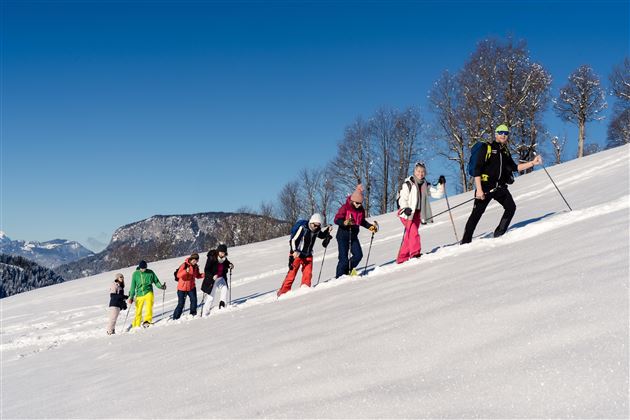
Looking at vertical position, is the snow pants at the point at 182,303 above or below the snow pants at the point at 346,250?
below

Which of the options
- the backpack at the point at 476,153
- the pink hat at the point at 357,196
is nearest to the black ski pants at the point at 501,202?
the backpack at the point at 476,153

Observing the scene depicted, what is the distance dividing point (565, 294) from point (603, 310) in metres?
0.51

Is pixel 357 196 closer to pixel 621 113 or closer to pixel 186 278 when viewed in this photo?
pixel 186 278

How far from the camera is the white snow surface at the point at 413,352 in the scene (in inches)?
113

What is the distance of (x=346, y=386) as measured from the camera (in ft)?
11.3

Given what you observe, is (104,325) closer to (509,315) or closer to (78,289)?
(78,289)

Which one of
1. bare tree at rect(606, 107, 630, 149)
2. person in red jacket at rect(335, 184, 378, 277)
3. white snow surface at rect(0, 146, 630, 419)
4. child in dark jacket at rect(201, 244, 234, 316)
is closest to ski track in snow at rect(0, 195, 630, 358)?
white snow surface at rect(0, 146, 630, 419)

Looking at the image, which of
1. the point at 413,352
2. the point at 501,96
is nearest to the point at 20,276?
the point at 501,96

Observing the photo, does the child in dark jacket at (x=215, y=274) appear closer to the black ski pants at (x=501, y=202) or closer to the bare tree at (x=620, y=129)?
the black ski pants at (x=501, y=202)

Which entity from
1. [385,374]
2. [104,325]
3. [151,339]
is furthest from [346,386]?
[104,325]

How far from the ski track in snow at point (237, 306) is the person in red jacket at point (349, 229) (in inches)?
17.4

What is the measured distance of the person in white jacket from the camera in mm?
9109

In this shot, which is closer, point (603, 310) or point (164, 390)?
point (603, 310)

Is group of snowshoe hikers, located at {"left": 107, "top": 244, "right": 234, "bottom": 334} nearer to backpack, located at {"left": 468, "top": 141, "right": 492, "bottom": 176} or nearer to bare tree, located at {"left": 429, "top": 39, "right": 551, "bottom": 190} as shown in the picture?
backpack, located at {"left": 468, "top": 141, "right": 492, "bottom": 176}
